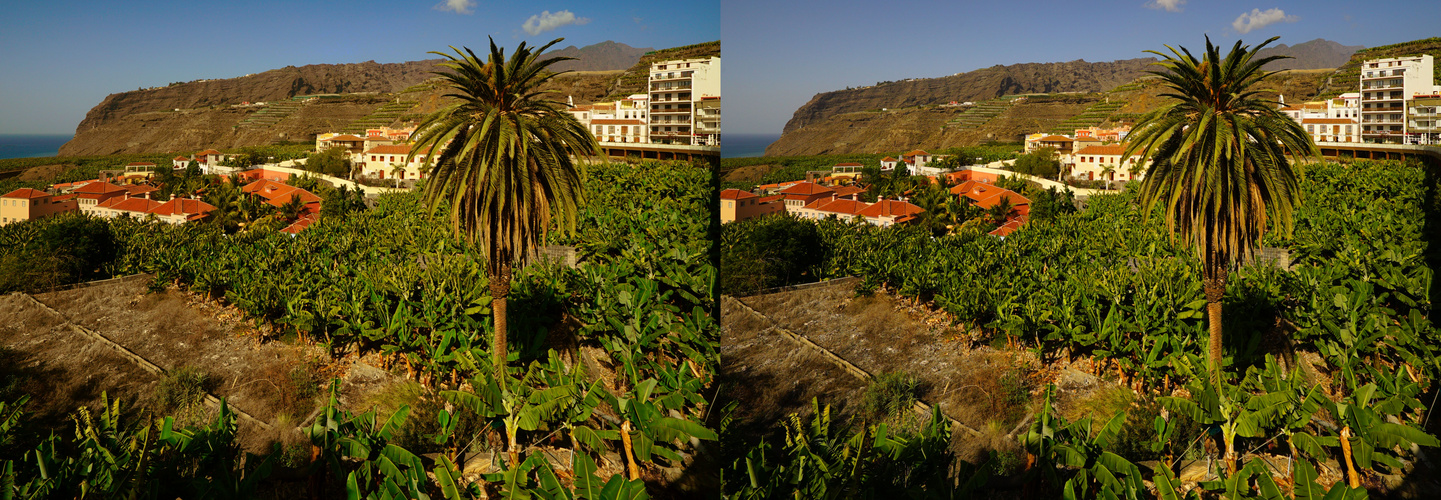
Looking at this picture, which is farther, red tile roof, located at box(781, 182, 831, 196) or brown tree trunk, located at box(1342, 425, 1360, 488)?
red tile roof, located at box(781, 182, 831, 196)

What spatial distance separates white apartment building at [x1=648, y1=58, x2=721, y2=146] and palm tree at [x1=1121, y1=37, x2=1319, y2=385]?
3.46m

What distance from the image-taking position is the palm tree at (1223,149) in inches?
138

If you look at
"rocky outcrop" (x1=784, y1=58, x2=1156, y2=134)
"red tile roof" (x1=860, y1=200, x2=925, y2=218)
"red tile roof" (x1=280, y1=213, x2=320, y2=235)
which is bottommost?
"red tile roof" (x1=280, y1=213, x2=320, y2=235)

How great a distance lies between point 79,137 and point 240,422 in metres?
5.15

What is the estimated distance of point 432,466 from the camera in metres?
5.26

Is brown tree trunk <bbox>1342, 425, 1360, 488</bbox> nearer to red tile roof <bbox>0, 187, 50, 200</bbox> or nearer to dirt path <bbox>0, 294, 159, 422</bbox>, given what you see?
dirt path <bbox>0, 294, 159, 422</bbox>

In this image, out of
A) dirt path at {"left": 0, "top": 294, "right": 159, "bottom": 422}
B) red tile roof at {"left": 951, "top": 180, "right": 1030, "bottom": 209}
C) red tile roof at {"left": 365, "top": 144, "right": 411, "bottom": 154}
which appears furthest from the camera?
red tile roof at {"left": 365, "top": 144, "right": 411, "bottom": 154}

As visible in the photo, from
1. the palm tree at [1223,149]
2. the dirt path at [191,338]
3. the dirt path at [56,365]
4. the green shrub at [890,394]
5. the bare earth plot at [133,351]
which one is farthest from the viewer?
the dirt path at [191,338]

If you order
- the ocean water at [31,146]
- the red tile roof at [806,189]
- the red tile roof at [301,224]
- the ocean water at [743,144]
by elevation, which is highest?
the ocean water at [31,146]

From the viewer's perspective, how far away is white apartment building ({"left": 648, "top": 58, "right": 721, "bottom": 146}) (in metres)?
6.61

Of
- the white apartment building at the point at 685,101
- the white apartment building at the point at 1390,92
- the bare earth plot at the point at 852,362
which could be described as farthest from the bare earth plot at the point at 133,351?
the white apartment building at the point at 1390,92

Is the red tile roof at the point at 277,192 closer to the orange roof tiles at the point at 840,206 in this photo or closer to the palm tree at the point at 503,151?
the palm tree at the point at 503,151

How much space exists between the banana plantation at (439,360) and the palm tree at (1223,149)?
3.36m

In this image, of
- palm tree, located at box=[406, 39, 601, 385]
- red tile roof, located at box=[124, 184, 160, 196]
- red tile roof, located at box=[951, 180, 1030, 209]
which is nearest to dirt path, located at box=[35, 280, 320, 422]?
red tile roof, located at box=[124, 184, 160, 196]
